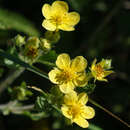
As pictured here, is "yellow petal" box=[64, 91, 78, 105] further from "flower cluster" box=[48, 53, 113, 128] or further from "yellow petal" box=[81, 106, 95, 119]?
"yellow petal" box=[81, 106, 95, 119]

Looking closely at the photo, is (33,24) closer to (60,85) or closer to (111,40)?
(111,40)

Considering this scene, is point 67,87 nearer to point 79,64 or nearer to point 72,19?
point 79,64

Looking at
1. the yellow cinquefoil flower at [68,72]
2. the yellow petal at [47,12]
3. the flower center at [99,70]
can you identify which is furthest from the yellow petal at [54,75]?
the yellow petal at [47,12]

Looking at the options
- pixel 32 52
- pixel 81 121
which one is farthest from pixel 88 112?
pixel 32 52

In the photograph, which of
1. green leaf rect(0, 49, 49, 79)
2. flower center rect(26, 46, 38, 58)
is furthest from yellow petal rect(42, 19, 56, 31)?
green leaf rect(0, 49, 49, 79)

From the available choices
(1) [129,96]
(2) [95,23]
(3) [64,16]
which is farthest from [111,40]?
(3) [64,16]
